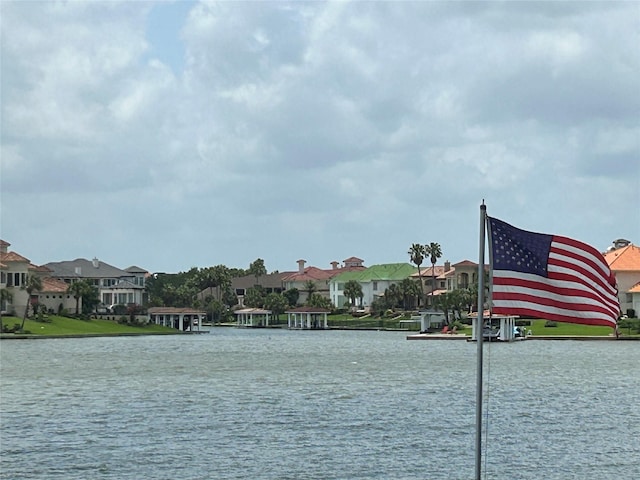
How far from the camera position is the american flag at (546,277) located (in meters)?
21.0

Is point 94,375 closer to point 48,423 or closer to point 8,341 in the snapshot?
point 48,423

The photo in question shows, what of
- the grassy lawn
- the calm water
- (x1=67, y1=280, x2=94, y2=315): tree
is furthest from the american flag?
(x1=67, y1=280, x2=94, y2=315): tree

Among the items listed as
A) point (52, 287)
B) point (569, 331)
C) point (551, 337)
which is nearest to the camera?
point (551, 337)

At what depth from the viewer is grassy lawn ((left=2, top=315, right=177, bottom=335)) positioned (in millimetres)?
141913

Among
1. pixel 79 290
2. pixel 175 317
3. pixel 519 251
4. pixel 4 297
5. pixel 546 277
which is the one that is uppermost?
pixel 79 290

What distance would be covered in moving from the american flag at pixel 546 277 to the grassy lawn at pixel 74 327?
123 metres

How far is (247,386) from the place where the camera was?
68250 mm

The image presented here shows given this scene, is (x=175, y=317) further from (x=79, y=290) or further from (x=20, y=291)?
(x=20, y=291)

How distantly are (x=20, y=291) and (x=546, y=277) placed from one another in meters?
135

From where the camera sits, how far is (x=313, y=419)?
4922 cm

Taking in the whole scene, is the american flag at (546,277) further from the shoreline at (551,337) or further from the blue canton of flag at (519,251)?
the shoreline at (551,337)

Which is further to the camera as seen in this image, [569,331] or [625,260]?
[625,260]

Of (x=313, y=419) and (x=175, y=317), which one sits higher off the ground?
(x=175, y=317)

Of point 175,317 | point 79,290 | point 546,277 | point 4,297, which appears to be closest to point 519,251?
point 546,277
